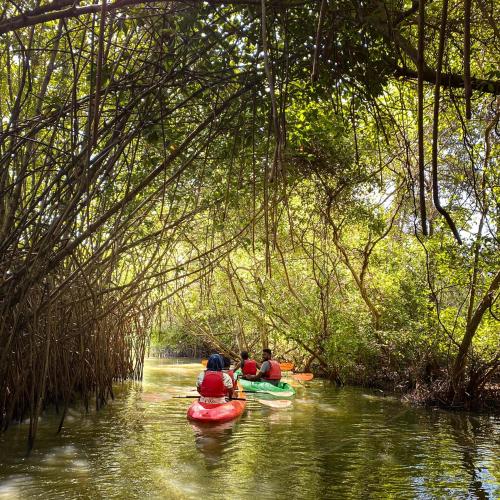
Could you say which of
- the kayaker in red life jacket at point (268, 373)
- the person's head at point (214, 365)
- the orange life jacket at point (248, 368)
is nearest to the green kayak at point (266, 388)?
the kayaker in red life jacket at point (268, 373)

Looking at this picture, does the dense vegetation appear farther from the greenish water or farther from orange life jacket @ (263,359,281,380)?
orange life jacket @ (263,359,281,380)

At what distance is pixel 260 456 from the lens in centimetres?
614

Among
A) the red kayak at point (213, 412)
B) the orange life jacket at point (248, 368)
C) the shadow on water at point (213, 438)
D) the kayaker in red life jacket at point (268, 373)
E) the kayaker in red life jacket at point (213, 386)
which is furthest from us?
the orange life jacket at point (248, 368)

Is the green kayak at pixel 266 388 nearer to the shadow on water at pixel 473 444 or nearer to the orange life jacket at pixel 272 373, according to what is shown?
the orange life jacket at pixel 272 373

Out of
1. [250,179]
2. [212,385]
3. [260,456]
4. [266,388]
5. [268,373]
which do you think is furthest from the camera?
[268,373]

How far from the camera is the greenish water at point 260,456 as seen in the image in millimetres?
4848

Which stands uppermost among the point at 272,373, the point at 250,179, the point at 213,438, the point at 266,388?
the point at 250,179

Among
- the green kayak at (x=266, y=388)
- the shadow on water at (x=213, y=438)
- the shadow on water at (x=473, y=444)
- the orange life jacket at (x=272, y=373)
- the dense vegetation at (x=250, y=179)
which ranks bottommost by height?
the shadow on water at (x=213, y=438)

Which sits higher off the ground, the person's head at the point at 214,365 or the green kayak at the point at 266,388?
the person's head at the point at 214,365

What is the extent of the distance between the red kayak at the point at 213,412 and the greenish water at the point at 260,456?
6.4 inches

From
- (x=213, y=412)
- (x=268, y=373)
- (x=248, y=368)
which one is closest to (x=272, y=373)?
(x=268, y=373)

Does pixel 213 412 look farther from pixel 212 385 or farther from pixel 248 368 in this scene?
pixel 248 368

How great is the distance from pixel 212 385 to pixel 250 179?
3497 millimetres

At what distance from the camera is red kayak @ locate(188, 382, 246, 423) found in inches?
309
